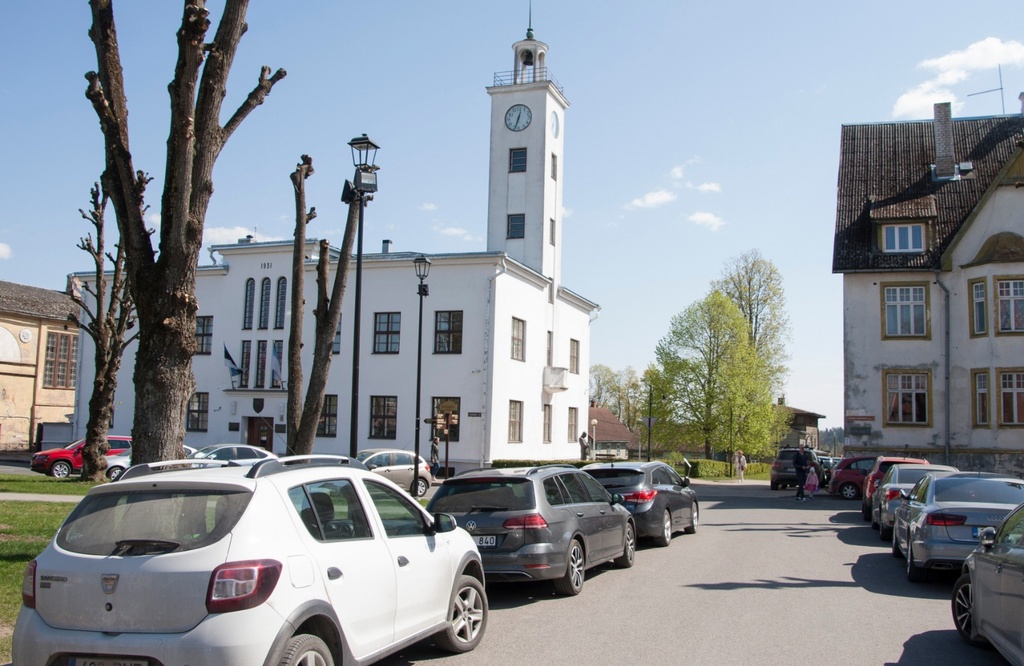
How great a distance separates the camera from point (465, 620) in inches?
308

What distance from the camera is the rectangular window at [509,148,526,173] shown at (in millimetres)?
43812

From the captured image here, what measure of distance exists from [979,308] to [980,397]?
3.22 meters

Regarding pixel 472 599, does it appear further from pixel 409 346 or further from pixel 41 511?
pixel 409 346

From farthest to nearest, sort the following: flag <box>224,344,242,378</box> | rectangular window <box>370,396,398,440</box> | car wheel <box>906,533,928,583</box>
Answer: flag <box>224,344,242,378</box> → rectangular window <box>370,396,398,440</box> → car wheel <box>906,533,928,583</box>

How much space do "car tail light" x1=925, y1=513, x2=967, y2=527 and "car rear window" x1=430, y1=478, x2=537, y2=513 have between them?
4.97 metres

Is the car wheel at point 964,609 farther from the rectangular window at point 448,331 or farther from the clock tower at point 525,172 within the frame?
the clock tower at point 525,172

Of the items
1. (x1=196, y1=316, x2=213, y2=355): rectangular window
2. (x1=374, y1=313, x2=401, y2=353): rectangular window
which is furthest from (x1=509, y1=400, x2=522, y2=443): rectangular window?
(x1=196, y1=316, x2=213, y2=355): rectangular window

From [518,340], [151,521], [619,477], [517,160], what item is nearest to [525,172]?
[517,160]

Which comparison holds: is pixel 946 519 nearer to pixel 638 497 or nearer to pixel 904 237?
pixel 638 497

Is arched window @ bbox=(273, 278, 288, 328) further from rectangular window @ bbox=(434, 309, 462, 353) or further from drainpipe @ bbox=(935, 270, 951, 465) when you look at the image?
drainpipe @ bbox=(935, 270, 951, 465)

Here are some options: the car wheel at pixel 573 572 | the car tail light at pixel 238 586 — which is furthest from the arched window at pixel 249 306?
the car tail light at pixel 238 586

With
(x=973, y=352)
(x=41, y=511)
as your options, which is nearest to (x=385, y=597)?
(x=41, y=511)

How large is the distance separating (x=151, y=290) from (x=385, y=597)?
6.25 m

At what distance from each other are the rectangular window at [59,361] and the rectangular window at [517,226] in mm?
29981
